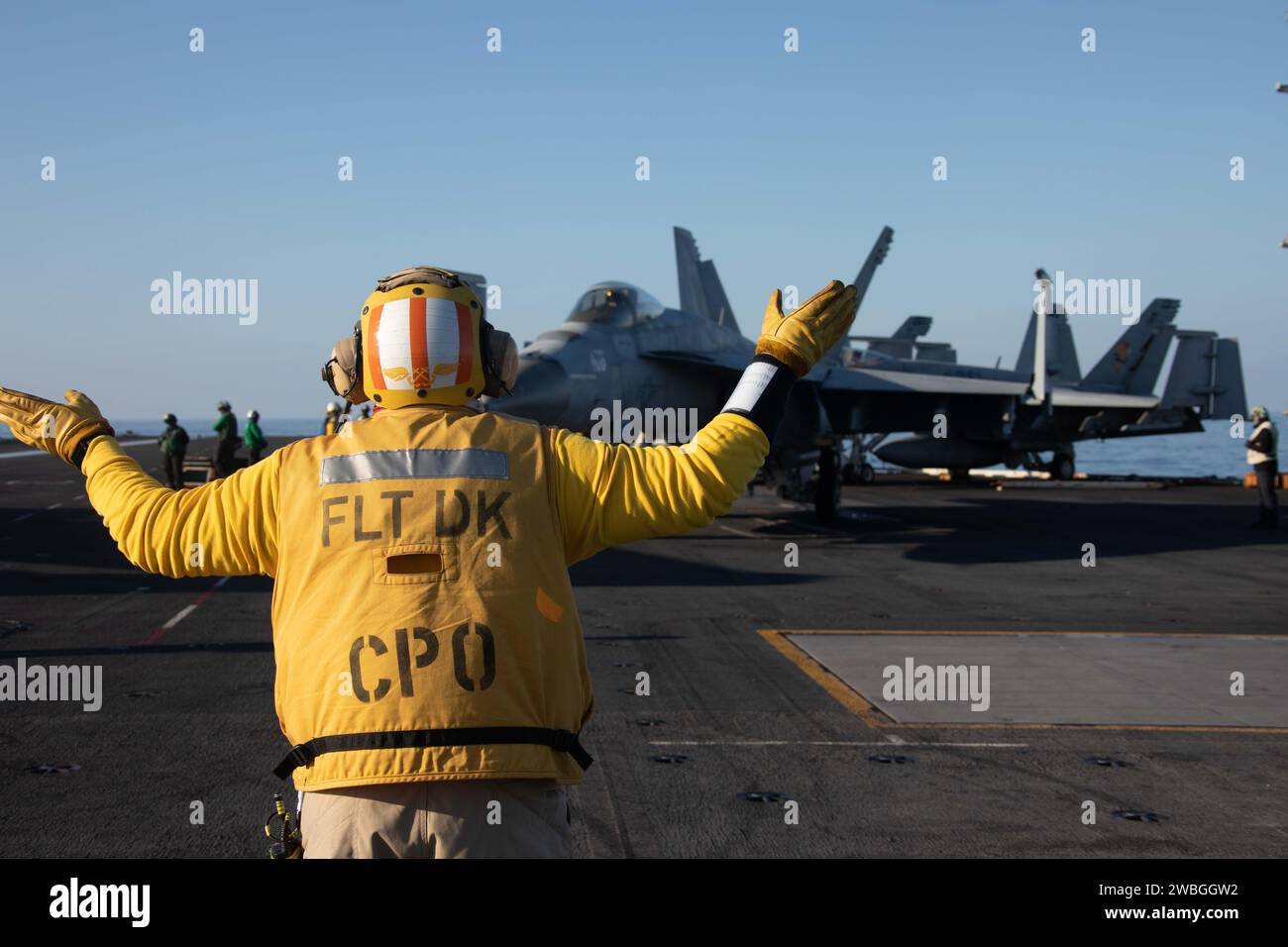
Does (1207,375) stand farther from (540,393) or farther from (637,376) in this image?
(540,393)

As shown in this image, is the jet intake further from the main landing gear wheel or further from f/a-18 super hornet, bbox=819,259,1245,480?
the main landing gear wheel

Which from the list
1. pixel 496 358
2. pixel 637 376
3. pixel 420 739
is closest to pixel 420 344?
pixel 496 358

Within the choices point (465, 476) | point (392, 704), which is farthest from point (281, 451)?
point (392, 704)

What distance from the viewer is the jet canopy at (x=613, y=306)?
18.9 m

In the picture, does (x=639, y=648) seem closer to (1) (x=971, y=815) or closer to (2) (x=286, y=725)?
(1) (x=971, y=815)

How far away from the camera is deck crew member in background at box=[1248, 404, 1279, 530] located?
2220 centimetres

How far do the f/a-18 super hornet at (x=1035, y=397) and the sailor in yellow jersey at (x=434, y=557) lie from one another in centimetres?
1967

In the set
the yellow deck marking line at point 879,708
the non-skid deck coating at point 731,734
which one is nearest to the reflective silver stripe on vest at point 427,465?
the non-skid deck coating at point 731,734

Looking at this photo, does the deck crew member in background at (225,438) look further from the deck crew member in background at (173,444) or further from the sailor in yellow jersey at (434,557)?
the sailor in yellow jersey at (434,557)

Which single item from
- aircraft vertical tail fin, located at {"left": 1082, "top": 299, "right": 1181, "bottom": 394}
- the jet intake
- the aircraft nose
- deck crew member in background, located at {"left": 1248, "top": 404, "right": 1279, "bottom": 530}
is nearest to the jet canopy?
the aircraft nose

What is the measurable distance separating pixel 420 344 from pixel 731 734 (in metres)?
5.13

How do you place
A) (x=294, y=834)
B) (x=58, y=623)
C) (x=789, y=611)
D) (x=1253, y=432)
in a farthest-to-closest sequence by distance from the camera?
(x=1253, y=432) < (x=789, y=611) < (x=58, y=623) < (x=294, y=834)

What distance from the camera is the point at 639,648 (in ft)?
33.5
